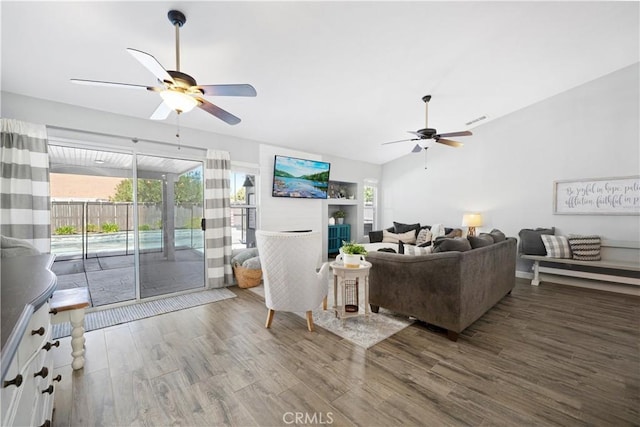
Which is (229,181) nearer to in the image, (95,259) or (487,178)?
(95,259)

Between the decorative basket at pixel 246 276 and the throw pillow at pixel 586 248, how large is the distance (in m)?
5.15

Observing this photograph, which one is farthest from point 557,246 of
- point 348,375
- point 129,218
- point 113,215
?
point 113,215

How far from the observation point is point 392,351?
2.33m

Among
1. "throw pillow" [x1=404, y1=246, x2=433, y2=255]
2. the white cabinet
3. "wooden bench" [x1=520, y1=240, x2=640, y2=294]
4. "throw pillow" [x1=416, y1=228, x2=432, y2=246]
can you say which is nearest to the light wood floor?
the white cabinet

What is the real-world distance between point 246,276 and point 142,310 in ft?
4.53

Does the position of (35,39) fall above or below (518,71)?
below

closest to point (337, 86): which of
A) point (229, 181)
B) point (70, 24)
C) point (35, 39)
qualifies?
point (229, 181)

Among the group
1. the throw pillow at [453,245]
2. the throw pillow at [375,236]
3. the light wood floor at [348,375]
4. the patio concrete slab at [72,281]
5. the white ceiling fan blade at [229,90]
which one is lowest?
the light wood floor at [348,375]

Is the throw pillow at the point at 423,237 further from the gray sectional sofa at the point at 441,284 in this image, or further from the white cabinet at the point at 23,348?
the white cabinet at the point at 23,348

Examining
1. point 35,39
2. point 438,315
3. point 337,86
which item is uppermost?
point 337,86

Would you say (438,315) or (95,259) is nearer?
(438,315)

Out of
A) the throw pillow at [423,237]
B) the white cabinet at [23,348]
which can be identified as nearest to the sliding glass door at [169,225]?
the white cabinet at [23,348]

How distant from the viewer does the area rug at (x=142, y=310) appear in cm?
282

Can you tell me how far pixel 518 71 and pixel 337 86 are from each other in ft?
8.98
